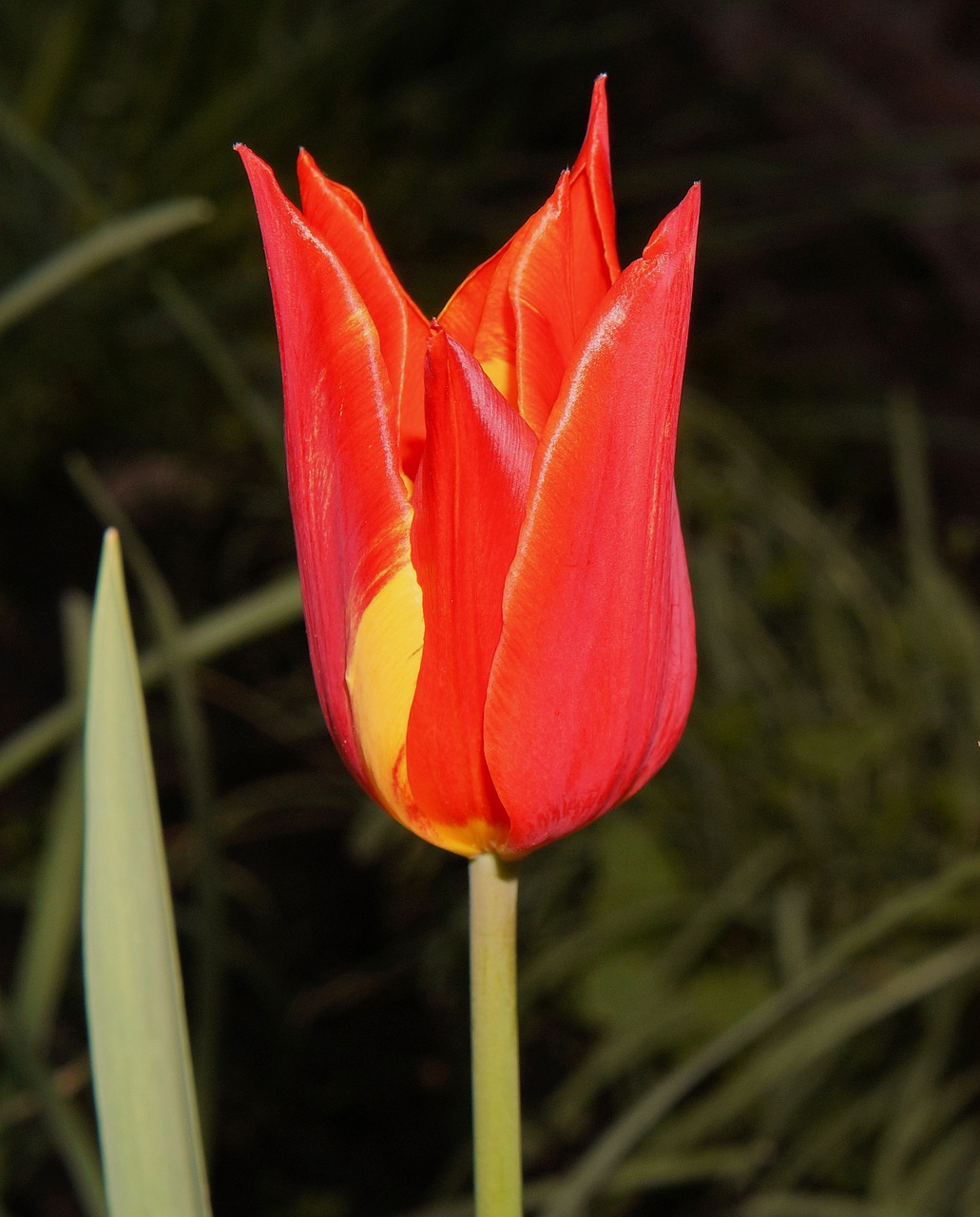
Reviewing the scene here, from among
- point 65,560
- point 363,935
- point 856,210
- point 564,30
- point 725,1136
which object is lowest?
point 725,1136

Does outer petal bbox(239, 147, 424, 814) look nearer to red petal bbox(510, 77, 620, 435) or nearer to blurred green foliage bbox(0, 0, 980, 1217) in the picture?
red petal bbox(510, 77, 620, 435)

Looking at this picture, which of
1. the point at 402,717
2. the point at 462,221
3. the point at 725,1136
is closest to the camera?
the point at 402,717

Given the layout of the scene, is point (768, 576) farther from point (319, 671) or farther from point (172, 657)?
point (319, 671)

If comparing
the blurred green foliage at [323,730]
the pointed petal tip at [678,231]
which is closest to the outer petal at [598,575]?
the pointed petal tip at [678,231]

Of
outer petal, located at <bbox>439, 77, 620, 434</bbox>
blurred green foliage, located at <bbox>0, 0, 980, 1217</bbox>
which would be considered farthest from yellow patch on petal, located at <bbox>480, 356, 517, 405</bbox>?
blurred green foliage, located at <bbox>0, 0, 980, 1217</bbox>

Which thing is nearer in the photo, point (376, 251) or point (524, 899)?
point (376, 251)

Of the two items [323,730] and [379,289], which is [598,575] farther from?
[323,730]

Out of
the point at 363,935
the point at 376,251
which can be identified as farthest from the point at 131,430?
the point at 376,251

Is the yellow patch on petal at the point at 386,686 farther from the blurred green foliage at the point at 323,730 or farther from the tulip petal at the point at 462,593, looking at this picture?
the blurred green foliage at the point at 323,730
